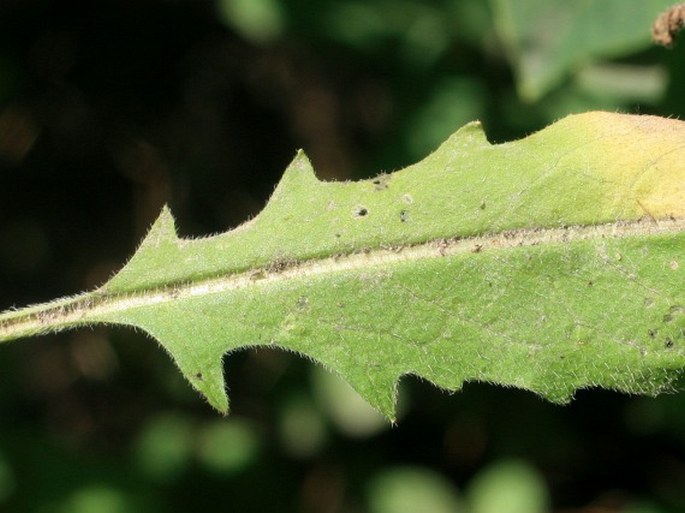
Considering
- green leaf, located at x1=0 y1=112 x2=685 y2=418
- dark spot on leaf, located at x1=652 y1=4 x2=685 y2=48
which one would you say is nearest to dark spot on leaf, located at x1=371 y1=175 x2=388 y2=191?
green leaf, located at x1=0 y1=112 x2=685 y2=418

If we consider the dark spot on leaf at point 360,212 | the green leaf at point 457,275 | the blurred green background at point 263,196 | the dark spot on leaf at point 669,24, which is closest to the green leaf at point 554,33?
the blurred green background at point 263,196

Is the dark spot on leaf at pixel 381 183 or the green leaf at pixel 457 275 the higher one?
the dark spot on leaf at pixel 381 183

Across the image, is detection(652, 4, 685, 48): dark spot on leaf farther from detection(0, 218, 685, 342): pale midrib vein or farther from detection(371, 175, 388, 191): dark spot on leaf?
detection(371, 175, 388, 191): dark spot on leaf

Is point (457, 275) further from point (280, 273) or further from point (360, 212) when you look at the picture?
point (280, 273)

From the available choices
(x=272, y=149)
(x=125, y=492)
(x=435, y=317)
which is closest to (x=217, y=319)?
(x=435, y=317)

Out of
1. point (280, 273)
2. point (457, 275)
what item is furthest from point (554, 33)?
point (280, 273)

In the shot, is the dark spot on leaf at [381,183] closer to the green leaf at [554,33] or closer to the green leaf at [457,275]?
the green leaf at [457,275]
